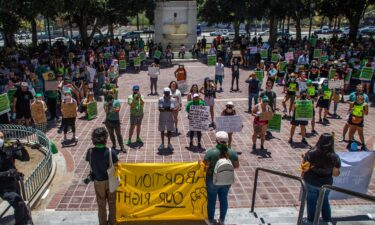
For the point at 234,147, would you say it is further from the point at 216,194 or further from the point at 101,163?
the point at 101,163

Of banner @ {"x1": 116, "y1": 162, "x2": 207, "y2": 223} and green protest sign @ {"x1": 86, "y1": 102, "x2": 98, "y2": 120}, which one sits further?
green protest sign @ {"x1": 86, "y1": 102, "x2": 98, "y2": 120}

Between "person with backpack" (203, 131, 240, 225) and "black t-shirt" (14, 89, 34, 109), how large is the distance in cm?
774

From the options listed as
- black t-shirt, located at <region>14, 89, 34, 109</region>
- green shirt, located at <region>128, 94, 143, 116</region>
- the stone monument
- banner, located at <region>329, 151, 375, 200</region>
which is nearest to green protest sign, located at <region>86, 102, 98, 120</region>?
black t-shirt, located at <region>14, 89, 34, 109</region>

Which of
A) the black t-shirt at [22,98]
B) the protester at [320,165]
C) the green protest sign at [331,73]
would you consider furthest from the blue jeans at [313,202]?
the green protest sign at [331,73]

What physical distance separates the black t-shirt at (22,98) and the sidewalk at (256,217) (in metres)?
5.60

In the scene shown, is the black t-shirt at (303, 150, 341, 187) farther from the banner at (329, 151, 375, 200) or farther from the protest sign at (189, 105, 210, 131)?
the protest sign at (189, 105, 210, 131)

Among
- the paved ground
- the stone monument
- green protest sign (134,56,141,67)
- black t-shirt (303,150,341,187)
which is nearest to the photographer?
black t-shirt (303,150,341,187)

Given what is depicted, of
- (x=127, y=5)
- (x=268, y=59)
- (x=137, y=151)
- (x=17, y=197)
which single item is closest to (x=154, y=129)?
(x=137, y=151)

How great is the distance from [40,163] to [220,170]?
3910mm

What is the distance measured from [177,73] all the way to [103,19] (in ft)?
57.8

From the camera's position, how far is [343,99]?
54.9 ft

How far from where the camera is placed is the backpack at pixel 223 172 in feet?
19.3

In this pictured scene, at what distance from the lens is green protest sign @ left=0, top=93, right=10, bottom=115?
38.9 ft

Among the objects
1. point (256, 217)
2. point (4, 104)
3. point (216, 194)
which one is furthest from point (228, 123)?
point (4, 104)
